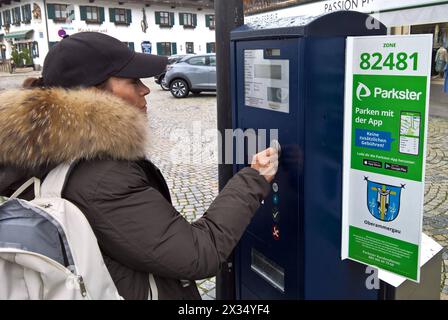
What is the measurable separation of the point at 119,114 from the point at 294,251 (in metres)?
0.96

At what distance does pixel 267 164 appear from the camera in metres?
1.68

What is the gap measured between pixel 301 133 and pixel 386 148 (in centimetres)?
32

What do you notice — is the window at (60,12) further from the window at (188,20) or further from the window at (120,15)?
the window at (188,20)

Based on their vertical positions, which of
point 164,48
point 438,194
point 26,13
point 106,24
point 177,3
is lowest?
point 438,194

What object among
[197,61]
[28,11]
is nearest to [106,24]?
[28,11]

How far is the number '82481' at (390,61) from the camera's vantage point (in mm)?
1524

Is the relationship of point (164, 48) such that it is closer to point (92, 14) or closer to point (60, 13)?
point (92, 14)

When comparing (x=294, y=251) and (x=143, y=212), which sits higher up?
(x=143, y=212)

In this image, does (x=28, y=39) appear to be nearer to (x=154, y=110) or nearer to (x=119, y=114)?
(x=154, y=110)

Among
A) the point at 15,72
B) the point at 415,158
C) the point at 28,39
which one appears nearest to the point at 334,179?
the point at 415,158

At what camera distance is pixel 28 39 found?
36469mm

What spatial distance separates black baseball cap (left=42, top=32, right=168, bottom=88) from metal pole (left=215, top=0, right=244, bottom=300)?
71 cm

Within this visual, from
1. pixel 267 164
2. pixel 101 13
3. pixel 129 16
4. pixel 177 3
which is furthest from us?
pixel 177 3

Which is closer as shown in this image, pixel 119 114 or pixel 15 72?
pixel 119 114
